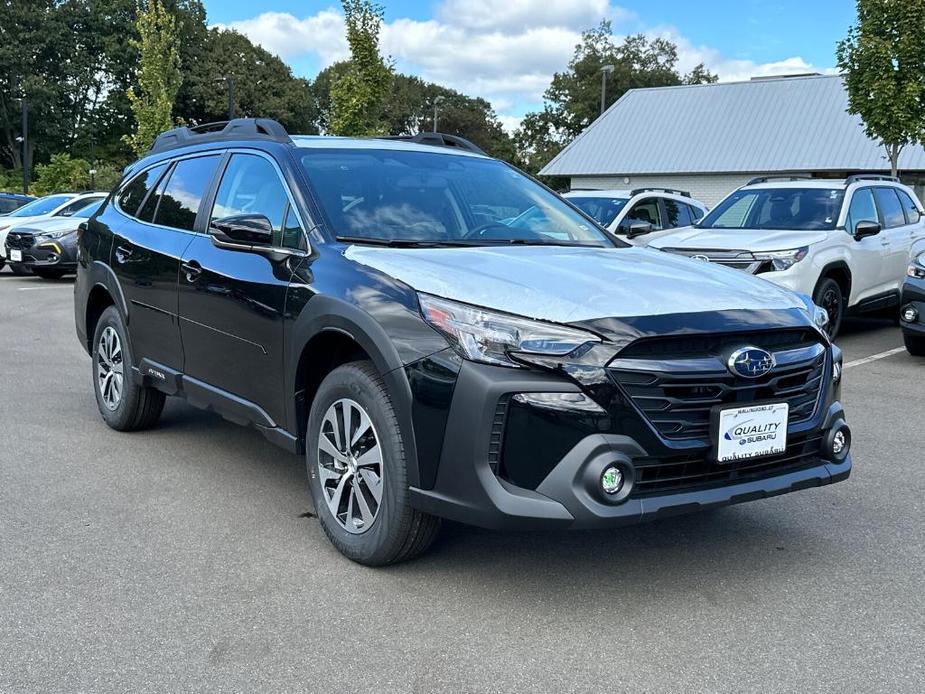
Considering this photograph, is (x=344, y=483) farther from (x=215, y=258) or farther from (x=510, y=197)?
(x=510, y=197)

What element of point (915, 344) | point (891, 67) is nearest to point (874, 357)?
point (915, 344)

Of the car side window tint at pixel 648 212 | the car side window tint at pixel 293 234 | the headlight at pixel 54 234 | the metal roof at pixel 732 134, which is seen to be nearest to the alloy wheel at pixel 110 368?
the car side window tint at pixel 293 234

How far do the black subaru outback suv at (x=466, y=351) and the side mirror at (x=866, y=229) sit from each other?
6.17m

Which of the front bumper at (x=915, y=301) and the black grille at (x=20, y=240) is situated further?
the black grille at (x=20, y=240)

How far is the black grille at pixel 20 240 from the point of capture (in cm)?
1753

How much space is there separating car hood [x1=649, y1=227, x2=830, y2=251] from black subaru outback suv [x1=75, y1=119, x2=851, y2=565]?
16.3 ft

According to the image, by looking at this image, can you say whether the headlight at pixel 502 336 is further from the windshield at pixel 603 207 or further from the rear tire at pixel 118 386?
the windshield at pixel 603 207

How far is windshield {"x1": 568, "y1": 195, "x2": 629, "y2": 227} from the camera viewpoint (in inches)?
507

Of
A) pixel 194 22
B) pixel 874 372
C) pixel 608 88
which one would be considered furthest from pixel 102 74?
pixel 874 372

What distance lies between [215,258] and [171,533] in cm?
138

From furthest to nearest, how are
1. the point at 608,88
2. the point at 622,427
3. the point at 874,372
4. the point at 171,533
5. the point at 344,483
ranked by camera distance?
the point at 608,88 → the point at 874,372 → the point at 171,533 → the point at 344,483 → the point at 622,427

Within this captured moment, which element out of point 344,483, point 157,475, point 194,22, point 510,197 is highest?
point 194,22

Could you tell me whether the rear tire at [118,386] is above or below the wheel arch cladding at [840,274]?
below

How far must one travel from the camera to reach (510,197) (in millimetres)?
5074
